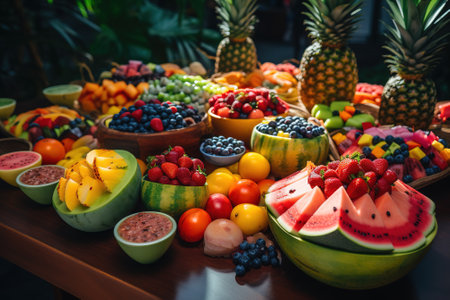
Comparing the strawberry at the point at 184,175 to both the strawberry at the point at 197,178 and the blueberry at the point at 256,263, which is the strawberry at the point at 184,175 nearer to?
the strawberry at the point at 197,178

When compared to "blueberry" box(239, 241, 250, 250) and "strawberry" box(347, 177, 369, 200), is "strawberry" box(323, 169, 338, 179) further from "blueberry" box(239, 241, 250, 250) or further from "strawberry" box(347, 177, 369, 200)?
"blueberry" box(239, 241, 250, 250)

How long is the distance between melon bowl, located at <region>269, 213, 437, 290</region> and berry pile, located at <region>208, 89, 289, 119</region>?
1.01 m

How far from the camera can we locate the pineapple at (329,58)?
2.42 m

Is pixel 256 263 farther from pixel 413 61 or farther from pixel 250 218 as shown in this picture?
pixel 413 61

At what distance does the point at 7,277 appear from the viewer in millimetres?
2646

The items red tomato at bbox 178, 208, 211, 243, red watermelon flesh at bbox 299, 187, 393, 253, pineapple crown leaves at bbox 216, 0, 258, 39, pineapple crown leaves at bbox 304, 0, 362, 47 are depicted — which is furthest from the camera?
pineapple crown leaves at bbox 216, 0, 258, 39

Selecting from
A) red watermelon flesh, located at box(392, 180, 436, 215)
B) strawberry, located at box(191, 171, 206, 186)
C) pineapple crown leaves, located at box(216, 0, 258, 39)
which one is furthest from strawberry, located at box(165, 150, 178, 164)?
pineapple crown leaves, located at box(216, 0, 258, 39)

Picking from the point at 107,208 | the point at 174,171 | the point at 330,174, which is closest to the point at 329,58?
the point at 330,174

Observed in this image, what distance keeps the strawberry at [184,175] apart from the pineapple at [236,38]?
2116mm

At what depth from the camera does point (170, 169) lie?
4.69 ft

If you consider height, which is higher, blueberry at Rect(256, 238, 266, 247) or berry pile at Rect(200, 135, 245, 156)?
berry pile at Rect(200, 135, 245, 156)

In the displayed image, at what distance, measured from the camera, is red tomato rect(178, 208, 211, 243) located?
1.35 m

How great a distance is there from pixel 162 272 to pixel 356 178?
0.76 metres

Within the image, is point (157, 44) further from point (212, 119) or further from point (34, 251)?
point (34, 251)
